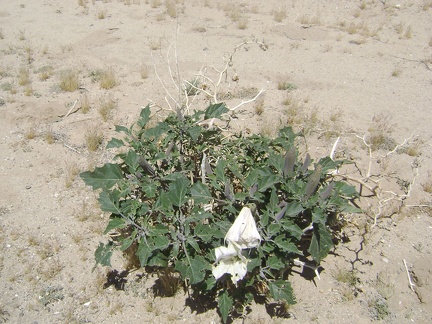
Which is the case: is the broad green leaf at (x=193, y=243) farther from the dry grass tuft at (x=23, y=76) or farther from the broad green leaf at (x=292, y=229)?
the dry grass tuft at (x=23, y=76)

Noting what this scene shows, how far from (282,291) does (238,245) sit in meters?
0.55

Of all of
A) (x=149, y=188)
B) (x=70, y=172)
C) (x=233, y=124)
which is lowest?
(x=70, y=172)

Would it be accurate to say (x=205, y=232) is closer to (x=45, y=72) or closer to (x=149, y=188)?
(x=149, y=188)

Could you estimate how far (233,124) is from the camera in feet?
16.3

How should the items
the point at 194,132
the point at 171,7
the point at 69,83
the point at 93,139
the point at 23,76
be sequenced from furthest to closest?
the point at 171,7 → the point at 23,76 → the point at 69,83 → the point at 93,139 → the point at 194,132

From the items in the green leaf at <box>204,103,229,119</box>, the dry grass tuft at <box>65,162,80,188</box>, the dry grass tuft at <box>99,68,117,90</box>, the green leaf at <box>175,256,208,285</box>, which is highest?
the green leaf at <box>204,103,229,119</box>

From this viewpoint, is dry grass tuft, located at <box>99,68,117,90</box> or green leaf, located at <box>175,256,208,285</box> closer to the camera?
green leaf, located at <box>175,256,208,285</box>

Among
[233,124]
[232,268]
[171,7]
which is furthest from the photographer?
[171,7]

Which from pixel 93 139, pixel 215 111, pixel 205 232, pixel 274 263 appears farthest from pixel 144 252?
pixel 93 139

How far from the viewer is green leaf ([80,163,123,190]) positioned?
2662 mm

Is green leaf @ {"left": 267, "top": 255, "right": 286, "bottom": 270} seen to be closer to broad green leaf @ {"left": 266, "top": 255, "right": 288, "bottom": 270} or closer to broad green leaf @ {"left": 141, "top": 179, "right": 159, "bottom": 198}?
broad green leaf @ {"left": 266, "top": 255, "right": 288, "bottom": 270}

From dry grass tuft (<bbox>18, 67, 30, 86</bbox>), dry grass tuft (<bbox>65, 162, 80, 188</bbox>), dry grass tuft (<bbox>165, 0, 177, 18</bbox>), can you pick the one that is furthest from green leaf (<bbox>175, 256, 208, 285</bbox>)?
dry grass tuft (<bbox>165, 0, 177, 18</bbox>)

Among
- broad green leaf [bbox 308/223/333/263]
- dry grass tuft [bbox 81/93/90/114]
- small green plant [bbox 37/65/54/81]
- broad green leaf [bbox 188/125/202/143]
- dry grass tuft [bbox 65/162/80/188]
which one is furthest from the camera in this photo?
small green plant [bbox 37/65/54/81]

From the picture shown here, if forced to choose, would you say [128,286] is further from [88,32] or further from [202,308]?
[88,32]
